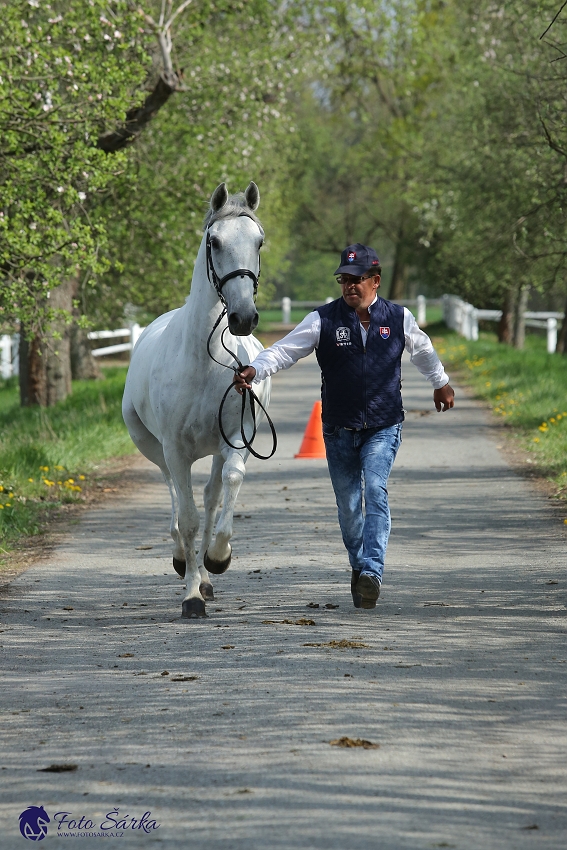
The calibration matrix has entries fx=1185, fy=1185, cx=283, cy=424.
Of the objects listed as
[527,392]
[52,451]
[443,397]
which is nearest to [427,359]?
[443,397]

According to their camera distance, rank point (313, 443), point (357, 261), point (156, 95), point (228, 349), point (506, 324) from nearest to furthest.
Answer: point (357, 261), point (228, 349), point (313, 443), point (156, 95), point (506, 324)

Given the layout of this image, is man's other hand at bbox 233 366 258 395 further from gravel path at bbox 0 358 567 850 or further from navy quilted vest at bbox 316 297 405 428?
gravel path at bbox 0 358 567 850

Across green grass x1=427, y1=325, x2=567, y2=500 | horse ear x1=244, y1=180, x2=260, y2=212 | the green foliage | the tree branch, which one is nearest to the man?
horse ear x1=244, y1=180, x2=260, y2=212

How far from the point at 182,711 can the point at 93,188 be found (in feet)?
29.1

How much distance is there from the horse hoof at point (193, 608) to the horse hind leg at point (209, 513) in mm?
479

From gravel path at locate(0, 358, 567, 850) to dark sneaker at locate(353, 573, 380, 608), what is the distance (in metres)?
0.11

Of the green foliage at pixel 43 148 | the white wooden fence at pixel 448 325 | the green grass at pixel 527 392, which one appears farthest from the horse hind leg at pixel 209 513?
the white wooden fence at pixel 448 325

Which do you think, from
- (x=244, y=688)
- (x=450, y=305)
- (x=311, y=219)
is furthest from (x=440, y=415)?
(x=311, y=219)

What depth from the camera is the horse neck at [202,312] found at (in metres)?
6.98

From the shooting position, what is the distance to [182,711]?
16.9ft

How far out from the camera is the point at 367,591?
6.88 metres

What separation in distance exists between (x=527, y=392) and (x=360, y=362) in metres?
12.6

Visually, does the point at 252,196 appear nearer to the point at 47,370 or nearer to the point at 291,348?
the point at 291,348

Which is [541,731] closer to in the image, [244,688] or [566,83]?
[244,688]
